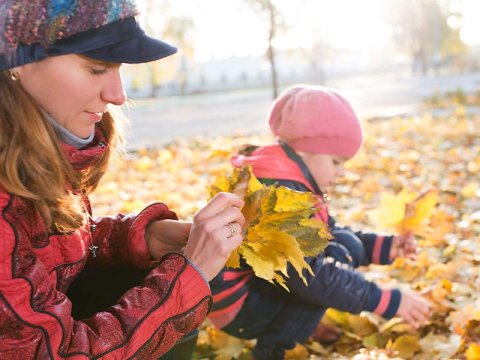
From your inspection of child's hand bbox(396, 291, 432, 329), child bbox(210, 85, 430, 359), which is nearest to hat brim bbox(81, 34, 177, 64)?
child bbox(210, 85, 430, 359)

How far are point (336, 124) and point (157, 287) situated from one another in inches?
46.6

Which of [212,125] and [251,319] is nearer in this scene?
[251,319]

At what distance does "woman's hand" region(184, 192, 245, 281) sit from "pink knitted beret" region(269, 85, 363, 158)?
96 centimetres

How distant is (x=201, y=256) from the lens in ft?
4.96

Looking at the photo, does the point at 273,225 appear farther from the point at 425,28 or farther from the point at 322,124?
the point at 425,28

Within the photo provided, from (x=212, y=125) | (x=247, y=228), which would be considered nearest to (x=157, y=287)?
(x=247, y=228)

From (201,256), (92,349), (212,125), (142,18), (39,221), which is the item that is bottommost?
(212,125)

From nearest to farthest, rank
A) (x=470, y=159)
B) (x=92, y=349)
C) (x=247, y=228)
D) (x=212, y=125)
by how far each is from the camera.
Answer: (x=92, y=349) → (x=247, y=228) → (x=470, y=159) → (x=212, y=125)

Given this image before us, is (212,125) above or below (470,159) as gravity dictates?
below

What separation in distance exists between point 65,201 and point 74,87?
10.9 inches

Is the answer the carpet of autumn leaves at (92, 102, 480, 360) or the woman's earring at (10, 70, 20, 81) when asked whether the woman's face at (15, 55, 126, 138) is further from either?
the carpet of autumn leaves at (92, 102, 480, 360)

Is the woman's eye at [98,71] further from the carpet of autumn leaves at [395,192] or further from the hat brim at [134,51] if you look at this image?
the carpet of autumn leaves at [395,192]

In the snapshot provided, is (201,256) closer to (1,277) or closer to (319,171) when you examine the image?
(1,277)

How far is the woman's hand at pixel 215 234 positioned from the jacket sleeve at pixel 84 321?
0.12 ft
